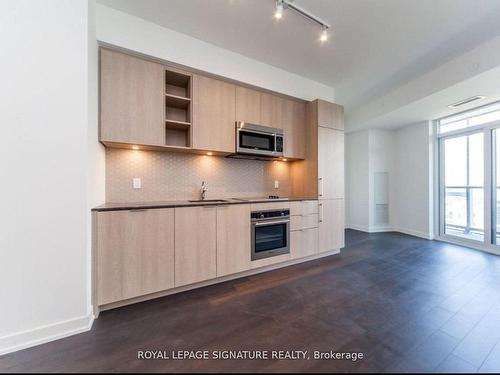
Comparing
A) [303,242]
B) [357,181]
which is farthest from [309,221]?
[357,181]

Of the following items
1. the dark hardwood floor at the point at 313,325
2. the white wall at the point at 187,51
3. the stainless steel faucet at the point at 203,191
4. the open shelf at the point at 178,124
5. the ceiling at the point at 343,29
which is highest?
the ceiling at the point at 343,29

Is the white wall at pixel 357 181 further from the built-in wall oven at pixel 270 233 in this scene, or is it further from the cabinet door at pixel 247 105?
the cabinet door at pixel 247 105

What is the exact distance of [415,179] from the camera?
14.9 feet

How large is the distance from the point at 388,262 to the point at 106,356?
3365mm

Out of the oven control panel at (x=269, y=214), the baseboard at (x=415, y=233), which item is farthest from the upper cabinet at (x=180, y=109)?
the baseboard at (x=415, y=233)

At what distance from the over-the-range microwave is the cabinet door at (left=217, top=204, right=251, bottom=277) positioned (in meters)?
0.77

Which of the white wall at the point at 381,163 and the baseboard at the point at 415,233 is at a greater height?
the white wall at the point at 381,163

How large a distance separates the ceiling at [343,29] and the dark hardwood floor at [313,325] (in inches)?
110

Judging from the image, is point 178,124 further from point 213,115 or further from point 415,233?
point 415,233

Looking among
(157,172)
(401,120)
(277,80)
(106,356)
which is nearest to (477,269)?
(401,120)

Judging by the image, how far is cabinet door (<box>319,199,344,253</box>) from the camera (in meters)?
3.11

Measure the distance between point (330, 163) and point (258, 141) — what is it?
1.25 m

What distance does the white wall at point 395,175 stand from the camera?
436 cm

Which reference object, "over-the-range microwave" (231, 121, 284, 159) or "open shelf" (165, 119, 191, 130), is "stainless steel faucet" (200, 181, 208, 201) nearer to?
"over-the-range microwave" (231, 121, 284, 159)
